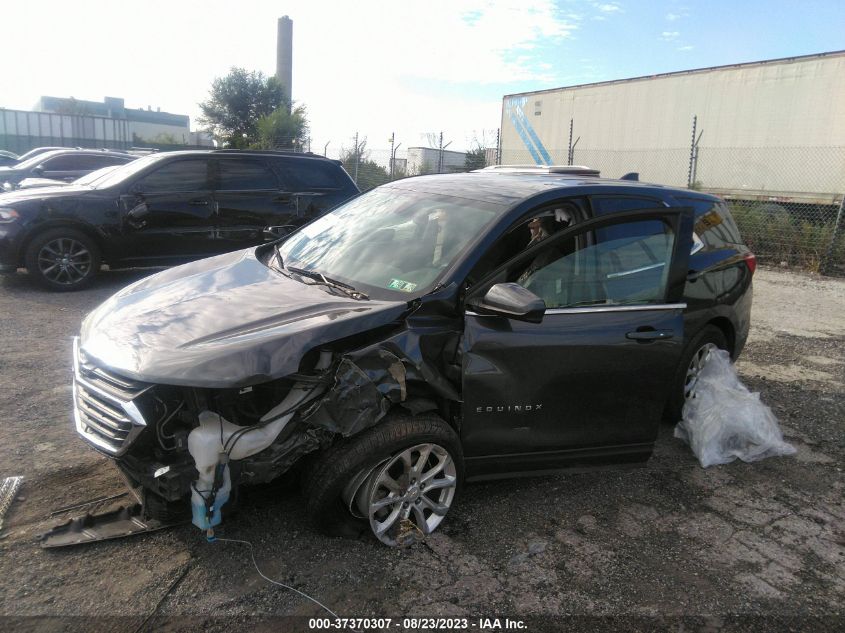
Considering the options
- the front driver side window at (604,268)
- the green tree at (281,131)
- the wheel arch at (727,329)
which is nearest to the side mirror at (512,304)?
the front driver side window at (604,268)

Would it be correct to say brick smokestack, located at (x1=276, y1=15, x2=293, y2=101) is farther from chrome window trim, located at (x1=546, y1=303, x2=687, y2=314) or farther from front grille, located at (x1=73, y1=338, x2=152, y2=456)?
front grille, located at (x1=73, y1=338, x2=152, y2=456)

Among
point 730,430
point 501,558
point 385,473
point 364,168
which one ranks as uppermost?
point 364,168

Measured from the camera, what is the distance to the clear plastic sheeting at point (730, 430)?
4.12 metres

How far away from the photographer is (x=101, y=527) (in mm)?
2943

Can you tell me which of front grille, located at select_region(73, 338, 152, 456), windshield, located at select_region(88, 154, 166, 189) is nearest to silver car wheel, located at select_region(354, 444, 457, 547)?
front grille, located at select_region(73, 338, 152, 456)

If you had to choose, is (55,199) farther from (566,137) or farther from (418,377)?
(566,137)

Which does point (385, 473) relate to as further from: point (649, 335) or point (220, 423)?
point (649, 335)

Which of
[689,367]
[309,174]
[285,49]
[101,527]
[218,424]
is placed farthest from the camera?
[285,49]

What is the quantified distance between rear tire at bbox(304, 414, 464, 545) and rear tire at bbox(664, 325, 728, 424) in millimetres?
2184

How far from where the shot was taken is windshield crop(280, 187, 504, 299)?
3.24 meters

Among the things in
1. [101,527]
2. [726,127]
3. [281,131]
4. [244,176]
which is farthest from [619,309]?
[281,131]

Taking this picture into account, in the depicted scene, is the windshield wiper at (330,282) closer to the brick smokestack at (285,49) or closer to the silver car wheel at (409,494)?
the silver car wheel at (409,494)

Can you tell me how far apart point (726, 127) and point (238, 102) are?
32.9 metres

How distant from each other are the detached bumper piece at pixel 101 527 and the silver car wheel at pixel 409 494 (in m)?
0.89
